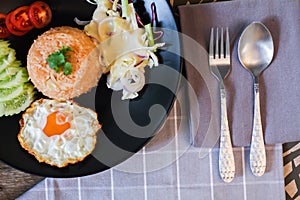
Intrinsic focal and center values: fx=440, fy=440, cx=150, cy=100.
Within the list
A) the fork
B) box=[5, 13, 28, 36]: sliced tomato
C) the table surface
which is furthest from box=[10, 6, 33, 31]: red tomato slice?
the fork

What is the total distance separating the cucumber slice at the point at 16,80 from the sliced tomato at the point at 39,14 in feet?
0.44

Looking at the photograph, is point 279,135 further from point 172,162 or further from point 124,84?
point 124,84

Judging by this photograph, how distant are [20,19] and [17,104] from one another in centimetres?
23

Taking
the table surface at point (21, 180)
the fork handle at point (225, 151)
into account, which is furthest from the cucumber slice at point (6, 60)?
the fork handle at point (225, 151)

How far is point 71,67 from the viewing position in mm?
1141

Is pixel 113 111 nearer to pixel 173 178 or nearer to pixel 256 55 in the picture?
pixel 173 178

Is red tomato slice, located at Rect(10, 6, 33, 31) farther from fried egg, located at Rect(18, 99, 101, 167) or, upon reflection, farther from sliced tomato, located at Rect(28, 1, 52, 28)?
fried egg, located at Rect(18, 99, 101, 167)

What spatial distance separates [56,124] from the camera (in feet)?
3.87

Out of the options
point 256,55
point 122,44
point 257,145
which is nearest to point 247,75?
point 256,55

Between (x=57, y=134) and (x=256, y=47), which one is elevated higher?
(x=256, y=47)

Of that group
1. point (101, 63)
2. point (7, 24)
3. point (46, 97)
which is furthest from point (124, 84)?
point (7, 24)

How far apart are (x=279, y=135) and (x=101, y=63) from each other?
511 mm

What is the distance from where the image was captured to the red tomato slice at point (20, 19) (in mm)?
1190

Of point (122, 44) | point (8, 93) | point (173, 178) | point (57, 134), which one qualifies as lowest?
Answer: point (173, 178)
